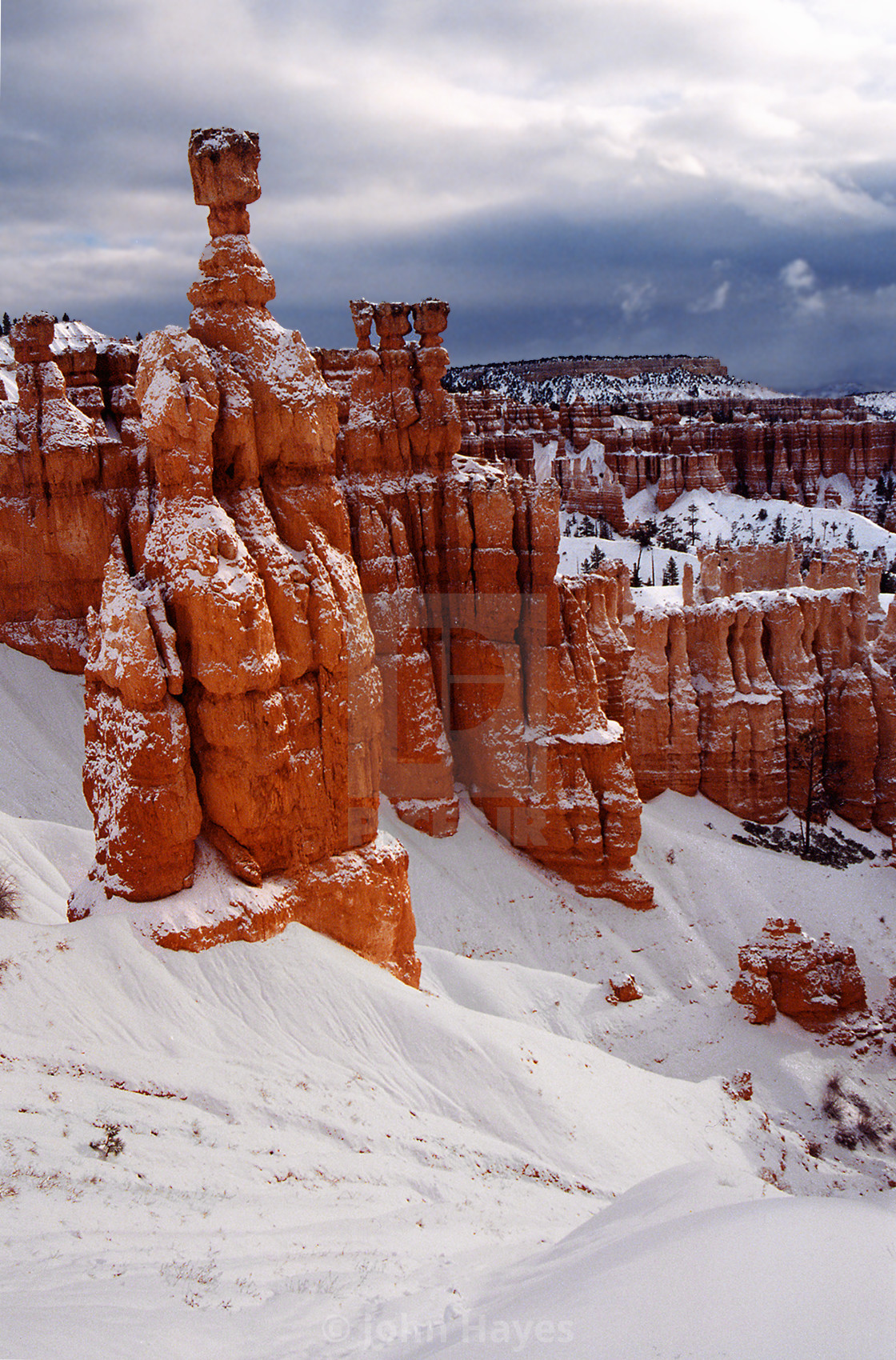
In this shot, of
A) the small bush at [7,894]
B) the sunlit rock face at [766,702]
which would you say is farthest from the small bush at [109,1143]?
the sunlit rock face at [766,702]

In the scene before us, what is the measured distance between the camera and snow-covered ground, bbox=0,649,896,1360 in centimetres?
830

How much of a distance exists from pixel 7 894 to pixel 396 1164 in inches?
416

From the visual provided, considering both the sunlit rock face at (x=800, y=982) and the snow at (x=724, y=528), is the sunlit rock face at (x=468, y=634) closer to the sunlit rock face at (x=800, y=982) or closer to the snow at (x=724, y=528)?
the sunlit rock face at (x=800, y=982)

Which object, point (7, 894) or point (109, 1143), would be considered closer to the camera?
point (109, 1143)

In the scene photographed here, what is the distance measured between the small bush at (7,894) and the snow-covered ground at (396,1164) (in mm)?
353

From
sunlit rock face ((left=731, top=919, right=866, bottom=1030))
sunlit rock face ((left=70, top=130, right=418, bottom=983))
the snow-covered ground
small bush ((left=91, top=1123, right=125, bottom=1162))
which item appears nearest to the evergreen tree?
sunlit rock face ((left=731, top=919, right=866, bottom=1030))

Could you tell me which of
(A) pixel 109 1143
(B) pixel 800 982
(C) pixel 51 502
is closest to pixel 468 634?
(C) pixel 51 502

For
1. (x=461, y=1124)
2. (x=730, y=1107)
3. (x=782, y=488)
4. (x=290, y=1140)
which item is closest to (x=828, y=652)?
(x=730, y=1107)

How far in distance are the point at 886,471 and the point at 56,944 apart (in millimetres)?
128325

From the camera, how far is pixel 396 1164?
12391mm

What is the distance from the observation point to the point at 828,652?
134 feet

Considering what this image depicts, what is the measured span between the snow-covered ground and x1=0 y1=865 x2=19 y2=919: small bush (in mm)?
353

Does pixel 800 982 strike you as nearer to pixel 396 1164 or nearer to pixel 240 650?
pixel 396 1164

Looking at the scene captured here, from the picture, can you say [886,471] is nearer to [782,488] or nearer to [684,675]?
[782,488]
